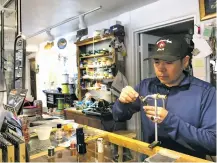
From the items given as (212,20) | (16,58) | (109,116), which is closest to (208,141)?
(16,58)

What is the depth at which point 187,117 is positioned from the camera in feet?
3.86

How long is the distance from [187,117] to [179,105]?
0.08 meters

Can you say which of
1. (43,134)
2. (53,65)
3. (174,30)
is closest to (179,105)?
(43,134)

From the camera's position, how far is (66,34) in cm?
472

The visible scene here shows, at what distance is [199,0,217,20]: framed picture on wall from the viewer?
2156mm

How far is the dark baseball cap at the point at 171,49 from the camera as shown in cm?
120

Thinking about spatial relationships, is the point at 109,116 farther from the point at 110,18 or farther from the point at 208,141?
the point at 208,141

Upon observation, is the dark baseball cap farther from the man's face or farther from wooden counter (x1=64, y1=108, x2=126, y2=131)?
wooden counter (x1=64, y1=108, x2=126, y2=131)

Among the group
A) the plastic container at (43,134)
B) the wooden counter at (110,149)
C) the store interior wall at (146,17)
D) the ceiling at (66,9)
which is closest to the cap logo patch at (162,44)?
the wooden counter at (110,149)

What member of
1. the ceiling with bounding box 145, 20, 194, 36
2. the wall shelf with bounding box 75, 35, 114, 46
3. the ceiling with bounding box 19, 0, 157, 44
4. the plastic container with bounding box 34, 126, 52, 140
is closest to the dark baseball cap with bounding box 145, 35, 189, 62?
the plastic container with bounding box 34, 126, 52, 140

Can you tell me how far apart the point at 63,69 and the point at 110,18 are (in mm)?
1942

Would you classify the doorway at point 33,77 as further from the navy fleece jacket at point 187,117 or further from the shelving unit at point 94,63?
the navy fleece jacket at point 187,117

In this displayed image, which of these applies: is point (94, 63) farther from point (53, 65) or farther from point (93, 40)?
point (53, 65)

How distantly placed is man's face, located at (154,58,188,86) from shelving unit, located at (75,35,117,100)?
1.92 m
